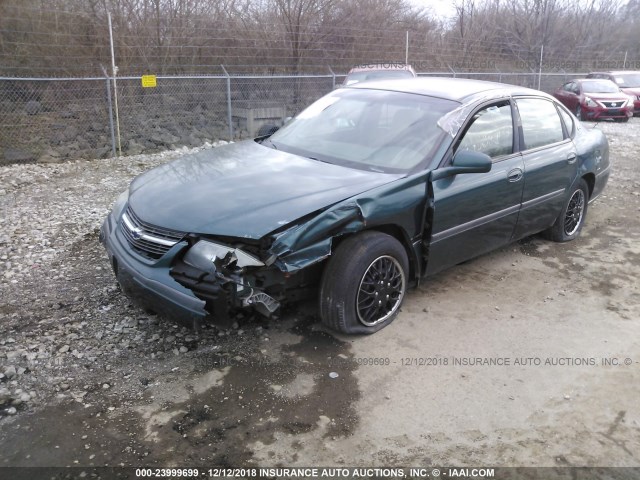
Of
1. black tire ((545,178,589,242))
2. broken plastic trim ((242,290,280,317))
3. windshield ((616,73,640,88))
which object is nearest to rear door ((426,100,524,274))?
black tire ((545,178,589,242))

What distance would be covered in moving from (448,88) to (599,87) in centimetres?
1435

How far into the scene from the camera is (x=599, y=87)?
16.5m

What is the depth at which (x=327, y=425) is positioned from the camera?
9.57 ft

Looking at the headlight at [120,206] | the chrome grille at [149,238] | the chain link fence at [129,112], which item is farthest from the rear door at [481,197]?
the chain link fence at [129,112]

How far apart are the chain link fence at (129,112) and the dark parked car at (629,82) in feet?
35.0

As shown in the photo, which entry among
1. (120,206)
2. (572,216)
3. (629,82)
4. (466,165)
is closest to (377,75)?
(572,216)

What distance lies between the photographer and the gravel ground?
9.04 feet

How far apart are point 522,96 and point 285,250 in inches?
120

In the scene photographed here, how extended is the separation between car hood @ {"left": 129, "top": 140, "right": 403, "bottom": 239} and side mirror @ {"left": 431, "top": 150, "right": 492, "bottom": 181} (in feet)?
1.22

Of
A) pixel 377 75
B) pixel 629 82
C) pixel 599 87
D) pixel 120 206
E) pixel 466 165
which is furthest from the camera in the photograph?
pixel 629 82

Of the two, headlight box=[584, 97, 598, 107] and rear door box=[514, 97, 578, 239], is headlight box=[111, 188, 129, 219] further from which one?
headlight box=[584, 97, 598, 107]

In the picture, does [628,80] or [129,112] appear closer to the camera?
[129,112]

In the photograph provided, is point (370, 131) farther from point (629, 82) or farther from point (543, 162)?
point (629, 82)

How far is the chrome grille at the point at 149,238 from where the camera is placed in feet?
10.9
